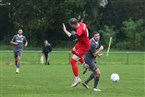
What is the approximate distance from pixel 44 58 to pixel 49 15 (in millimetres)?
34750

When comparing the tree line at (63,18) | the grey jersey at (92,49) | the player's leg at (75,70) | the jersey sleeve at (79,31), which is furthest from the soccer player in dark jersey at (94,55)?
the tree line at (63,18)

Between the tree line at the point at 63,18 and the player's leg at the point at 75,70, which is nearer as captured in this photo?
the player's leg at the point at 75,70

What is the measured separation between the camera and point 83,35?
15.0 metres

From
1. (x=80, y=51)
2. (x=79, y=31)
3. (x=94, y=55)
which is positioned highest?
(x=79, y=31)

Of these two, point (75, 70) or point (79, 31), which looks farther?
point (75, 70)

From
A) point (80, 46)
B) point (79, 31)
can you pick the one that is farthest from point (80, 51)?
point (79, 31)

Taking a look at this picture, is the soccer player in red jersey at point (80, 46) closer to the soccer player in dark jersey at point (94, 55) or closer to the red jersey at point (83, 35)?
the red jersey at point (83, 35)

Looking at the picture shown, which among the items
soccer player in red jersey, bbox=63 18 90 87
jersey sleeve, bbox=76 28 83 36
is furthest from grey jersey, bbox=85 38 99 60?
jersey sleeve, bbox=76 28 83 36

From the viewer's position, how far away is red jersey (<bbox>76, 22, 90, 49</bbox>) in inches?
580

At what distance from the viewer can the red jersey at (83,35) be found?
14.7m

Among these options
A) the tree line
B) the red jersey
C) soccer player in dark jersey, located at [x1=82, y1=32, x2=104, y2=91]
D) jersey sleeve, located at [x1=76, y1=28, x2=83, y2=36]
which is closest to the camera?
jersey sleeve, located at [x1=76, y1=28, x2=83, y2=36]

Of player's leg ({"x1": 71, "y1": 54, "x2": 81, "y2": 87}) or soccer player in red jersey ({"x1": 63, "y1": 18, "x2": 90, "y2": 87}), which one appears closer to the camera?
soccer player in red jersey ({"x1": 63, "y1": 18, "x2": 90, "y2": 87})

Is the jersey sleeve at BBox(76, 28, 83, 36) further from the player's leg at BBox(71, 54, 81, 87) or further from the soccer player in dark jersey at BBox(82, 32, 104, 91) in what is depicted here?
the player's leg at BBox(71, 54, 81, 87)

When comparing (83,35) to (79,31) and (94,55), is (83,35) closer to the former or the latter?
(79,31)
